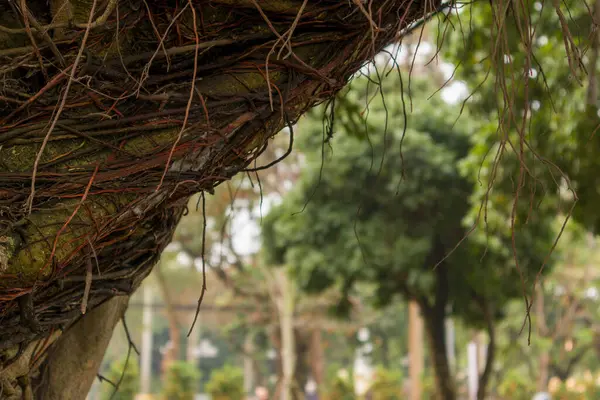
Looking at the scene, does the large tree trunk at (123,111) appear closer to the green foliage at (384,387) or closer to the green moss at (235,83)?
the green moss at (235,83)

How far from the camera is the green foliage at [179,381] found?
28.3 meters

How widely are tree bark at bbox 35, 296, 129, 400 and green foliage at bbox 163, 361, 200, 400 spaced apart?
27148mm

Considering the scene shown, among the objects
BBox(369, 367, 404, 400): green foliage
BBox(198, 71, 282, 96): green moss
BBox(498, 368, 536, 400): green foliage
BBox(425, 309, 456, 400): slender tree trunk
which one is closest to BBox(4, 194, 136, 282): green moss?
BBox(198, 71, 282, 96): green moss

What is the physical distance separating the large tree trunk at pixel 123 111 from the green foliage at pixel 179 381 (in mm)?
27645

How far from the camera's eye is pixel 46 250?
4.64 feet

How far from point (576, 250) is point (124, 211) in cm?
3026

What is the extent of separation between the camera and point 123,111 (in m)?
1.48

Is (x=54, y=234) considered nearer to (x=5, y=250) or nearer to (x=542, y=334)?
(x=5, y=250)

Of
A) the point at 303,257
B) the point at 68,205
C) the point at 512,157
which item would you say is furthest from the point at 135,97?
the point at 303,257

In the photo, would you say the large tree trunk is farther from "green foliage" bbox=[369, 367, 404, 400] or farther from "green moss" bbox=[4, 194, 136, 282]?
"green foliage" bbox=[369, 367, 404, 400]

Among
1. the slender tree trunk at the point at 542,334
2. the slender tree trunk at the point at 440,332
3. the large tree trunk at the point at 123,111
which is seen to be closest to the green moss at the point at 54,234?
the large tree trunk at the point at 123,111

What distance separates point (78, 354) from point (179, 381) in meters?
27.7

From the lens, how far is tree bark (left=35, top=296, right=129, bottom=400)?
1.91 meters

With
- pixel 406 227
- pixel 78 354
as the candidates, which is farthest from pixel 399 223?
pixel 78 354
